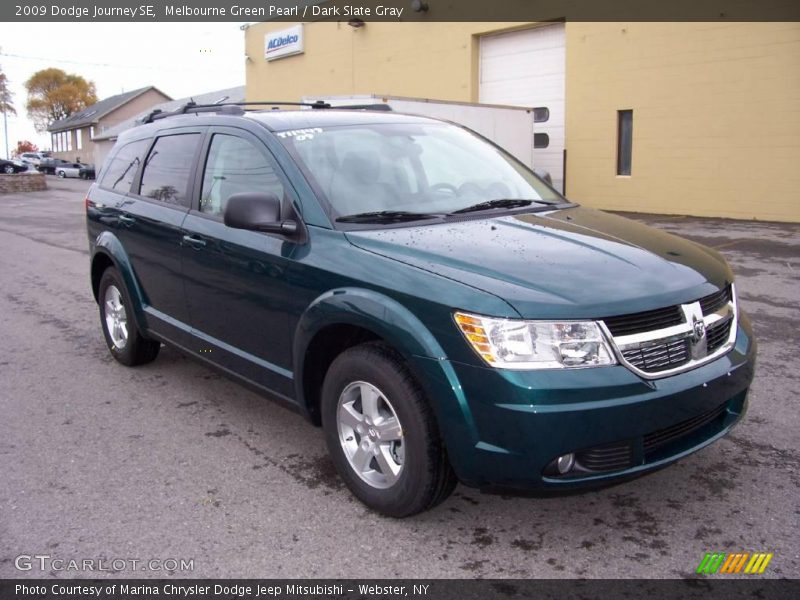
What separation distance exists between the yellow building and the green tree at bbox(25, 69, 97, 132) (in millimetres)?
86706

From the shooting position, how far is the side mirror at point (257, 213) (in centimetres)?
350

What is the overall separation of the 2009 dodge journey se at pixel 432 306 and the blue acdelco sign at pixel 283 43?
23073 mm

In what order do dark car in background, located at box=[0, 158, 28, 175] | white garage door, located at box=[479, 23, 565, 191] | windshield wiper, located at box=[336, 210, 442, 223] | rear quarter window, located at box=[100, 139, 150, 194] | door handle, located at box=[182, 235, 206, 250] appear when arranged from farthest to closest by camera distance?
dark car in background, located at box=[0, 158, 28, 175] < white garage door, located at box=[479, 23, 565, 191] < rear quarter window, located at box=[100, 139, 150, 194] < door handle, located at box=[182, 235, 206, 250] < windshield wiper, located at box=[336, 210, 442, 223]

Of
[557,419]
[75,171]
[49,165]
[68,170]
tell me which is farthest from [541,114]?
[49,165]

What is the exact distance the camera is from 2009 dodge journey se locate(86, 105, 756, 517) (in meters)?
2.80

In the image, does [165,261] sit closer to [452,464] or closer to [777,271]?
[452,464]

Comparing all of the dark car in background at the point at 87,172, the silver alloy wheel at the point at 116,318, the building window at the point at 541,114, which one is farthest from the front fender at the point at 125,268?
the dark car in background at the point at 87,172

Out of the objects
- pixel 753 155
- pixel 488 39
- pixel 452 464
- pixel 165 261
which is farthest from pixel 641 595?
pixel 488 39

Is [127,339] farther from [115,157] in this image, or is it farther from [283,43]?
[283,43]

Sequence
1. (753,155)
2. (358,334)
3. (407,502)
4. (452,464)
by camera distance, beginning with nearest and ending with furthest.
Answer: (452,464), (407,502), (358,334), (753,155)

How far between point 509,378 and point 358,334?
3.09ft

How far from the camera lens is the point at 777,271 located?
9.32 meters

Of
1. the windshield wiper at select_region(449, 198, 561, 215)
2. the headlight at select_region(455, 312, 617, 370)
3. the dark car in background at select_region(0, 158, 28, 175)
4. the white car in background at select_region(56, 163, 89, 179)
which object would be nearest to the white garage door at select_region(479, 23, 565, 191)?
the windshield wiper at select_region(449, 198, 561, 215)

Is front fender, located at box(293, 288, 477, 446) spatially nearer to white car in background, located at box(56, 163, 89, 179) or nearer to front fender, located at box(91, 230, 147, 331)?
front fender, located at box(91, 230, 147, 331)
